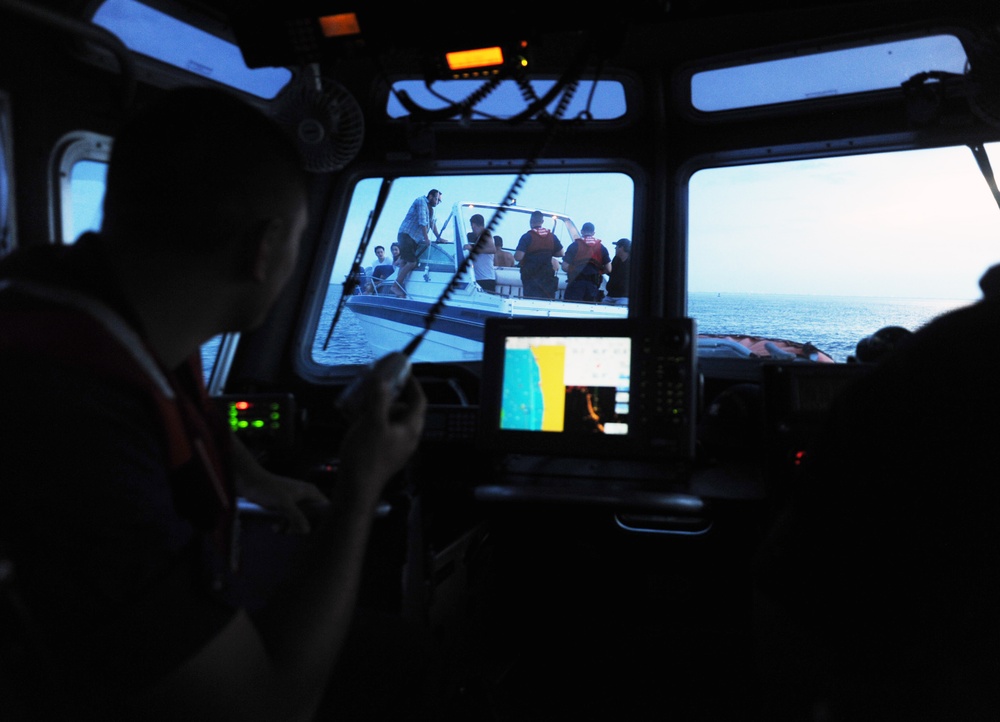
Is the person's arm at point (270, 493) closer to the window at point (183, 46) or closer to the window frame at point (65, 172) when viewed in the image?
the window frame at point (65, 172)

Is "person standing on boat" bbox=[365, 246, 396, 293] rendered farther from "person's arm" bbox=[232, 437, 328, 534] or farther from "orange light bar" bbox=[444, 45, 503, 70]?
"person's arm" bbox=[232, 437, 328, 534]

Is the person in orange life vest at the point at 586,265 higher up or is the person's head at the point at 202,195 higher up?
the person in orange life vest at the point at 586,265

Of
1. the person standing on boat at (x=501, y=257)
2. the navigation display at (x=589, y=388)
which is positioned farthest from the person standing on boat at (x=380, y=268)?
the navigation display at (x=589, y=388)

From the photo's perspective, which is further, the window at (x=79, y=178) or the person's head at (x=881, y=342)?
the person's head at (x=881, y=342)

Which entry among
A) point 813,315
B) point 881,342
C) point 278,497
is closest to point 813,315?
point 813,315

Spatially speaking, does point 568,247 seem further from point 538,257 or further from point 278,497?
point 278,497

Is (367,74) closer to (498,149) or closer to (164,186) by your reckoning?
(498,149)

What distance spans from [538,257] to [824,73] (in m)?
1.31

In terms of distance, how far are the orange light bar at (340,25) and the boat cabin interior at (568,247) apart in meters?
0.01

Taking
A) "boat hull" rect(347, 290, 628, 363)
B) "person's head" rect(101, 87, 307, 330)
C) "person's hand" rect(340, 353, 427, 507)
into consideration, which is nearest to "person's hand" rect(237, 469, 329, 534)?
"person's hand" rect(340, 353, 427, 507)

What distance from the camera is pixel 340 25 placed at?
219 centimetres

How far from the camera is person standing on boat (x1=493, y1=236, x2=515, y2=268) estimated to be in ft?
9.78

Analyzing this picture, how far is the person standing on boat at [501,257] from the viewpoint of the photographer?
2.98 m

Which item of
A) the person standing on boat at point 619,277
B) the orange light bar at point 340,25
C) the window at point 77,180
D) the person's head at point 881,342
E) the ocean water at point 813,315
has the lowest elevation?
the person's head at point 881,342
